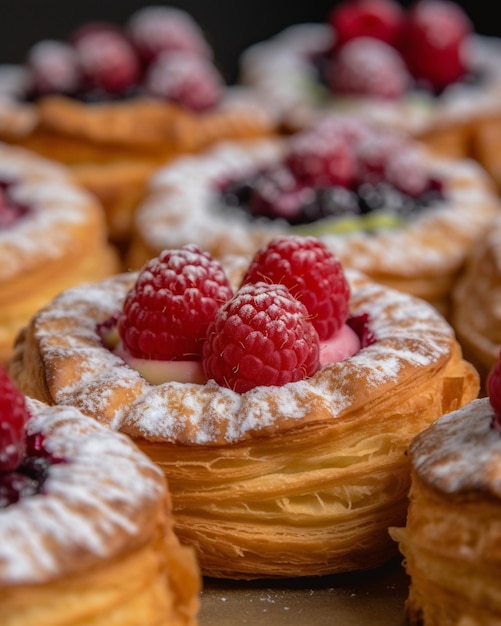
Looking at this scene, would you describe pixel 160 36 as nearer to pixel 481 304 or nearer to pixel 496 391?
pixel 481 304

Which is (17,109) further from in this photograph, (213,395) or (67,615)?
(67,615)

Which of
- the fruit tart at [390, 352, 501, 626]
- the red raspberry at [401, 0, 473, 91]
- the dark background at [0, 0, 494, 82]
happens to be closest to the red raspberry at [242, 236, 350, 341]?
the fruit tart at [390, 352, 501, 626]

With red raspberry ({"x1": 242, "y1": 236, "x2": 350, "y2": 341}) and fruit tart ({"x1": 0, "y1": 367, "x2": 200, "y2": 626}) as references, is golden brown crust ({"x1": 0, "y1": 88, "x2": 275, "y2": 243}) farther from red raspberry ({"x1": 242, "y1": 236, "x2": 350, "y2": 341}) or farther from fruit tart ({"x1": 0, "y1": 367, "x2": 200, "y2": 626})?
fruit tart ({"x1": 0, "y1": 367, "x2": 200, "y2": 626})

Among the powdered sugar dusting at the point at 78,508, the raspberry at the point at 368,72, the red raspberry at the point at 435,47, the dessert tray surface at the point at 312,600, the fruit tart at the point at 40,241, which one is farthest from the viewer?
the red raspberry at the point at 435,47

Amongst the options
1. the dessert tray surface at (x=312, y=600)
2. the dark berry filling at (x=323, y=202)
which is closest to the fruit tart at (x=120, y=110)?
the dark berry filling at (x=323, y=202)

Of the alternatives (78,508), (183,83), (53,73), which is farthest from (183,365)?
(53,73)

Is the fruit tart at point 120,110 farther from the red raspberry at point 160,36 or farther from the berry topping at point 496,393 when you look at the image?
the berry topping at point 496,393
